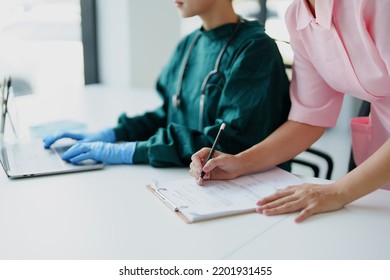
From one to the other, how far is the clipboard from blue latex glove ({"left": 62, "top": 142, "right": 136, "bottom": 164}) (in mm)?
195

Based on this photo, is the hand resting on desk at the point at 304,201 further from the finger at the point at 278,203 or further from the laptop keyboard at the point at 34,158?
the laptop keyboard at the point at 34,158

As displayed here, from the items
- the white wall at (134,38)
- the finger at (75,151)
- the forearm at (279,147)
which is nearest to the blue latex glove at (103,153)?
the finger at (75,151)

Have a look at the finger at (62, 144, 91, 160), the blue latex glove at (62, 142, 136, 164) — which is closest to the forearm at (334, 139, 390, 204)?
the blue latex glove at (62, 142, 136, 164)

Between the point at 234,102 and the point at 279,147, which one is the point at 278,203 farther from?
the point at 234,102

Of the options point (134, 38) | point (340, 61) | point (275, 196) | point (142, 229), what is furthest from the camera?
point (134, 38)

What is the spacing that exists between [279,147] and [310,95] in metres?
0.16

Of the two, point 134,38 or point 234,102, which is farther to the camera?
point 134,38

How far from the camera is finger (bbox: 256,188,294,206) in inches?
35.2

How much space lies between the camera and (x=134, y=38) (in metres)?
2.43

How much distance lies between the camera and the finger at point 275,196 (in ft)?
2.93

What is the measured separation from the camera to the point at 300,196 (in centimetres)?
89

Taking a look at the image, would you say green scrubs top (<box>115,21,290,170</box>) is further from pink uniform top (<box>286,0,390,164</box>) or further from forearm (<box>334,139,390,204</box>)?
forearm (<box>334,139,390,204</box>)

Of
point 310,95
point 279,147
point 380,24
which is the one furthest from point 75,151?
point 380,24
